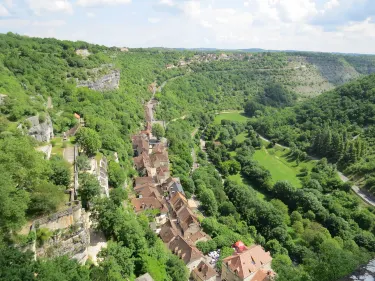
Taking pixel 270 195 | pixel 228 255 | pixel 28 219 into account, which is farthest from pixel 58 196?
pixel 270 195

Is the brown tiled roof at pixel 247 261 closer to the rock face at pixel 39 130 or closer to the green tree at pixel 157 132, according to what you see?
the rock face at pixel 39 130

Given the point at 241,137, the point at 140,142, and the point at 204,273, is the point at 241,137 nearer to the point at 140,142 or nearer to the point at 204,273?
the point at 140,142

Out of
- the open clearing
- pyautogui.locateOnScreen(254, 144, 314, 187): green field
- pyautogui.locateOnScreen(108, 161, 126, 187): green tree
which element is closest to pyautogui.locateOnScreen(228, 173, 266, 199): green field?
the open clearing

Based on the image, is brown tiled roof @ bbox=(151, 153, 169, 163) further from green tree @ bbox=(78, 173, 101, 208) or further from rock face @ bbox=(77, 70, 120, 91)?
green tree @ bbox=(78, 173, 101, 208)

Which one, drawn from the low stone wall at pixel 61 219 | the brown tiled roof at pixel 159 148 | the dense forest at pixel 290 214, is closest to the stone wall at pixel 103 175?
the low stone wall at pixel 61 219

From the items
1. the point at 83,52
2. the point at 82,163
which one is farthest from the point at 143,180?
the point at 83,52

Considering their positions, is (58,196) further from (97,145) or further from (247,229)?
(247,229)
